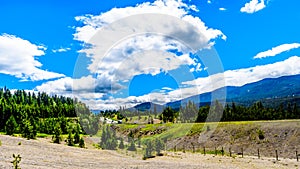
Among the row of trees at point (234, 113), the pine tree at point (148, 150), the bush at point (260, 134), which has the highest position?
the row of trees at point (234, 113)

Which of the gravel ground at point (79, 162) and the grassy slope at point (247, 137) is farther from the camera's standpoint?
the grassy slope at point (247, 137)

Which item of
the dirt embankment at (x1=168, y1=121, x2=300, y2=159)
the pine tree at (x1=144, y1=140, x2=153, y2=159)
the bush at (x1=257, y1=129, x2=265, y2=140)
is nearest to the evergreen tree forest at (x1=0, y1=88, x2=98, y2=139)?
the pine tree at (x1=144, y1=140, x2=153, y2=159)

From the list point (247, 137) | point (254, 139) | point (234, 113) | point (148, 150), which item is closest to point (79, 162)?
point (148, 150)

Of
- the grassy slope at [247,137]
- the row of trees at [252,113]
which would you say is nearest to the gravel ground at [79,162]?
the grassy slope at [247,137]

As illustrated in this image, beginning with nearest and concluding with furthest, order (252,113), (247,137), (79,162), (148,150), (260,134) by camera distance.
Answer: (79,162) < (148,150) < (260,134) < (247,137) < (252,113)

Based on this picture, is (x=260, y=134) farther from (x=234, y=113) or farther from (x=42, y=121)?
(x=42, y=121)

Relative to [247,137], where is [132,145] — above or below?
below

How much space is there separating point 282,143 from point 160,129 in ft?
182

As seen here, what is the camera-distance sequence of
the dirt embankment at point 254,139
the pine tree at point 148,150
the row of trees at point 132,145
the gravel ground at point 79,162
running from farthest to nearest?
the dirt embankment at point 254,139 < the row of trees at point 132,145 < the pine tree at point 148,150 < the gravel ground at point 79,162

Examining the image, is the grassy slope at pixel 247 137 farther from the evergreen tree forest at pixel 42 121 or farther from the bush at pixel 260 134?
the evergreen tree forest at pixel 42 121

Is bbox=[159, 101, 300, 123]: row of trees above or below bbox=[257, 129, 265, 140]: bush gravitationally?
above

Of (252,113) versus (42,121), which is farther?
(42,121)

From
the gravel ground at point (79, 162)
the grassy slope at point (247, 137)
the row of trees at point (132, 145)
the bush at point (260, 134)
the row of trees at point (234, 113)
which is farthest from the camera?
the row of trees at point (234, 113)

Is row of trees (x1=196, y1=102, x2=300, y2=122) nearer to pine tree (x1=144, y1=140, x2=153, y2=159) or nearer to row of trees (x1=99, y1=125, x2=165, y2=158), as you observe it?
row of trees (x1=99, y1=125, x2=165, y2=158)
